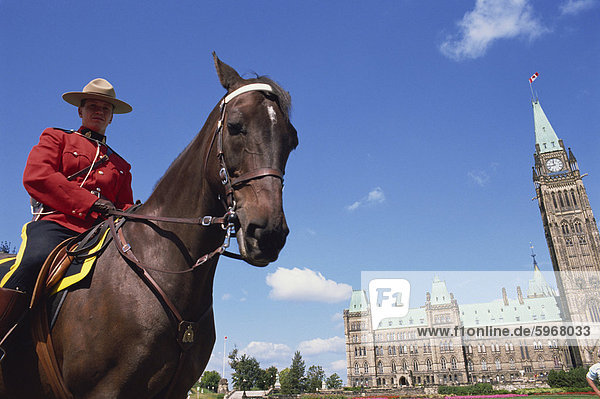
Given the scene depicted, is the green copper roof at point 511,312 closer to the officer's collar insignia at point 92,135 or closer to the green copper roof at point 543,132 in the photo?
the green copper roof at point 543,132

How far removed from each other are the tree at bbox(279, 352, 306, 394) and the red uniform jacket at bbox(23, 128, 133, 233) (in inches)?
3194

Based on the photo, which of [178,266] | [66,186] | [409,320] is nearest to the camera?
[178,266]

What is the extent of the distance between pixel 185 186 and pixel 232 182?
2.09 ft

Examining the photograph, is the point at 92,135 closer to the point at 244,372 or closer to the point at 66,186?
the point at 66,186

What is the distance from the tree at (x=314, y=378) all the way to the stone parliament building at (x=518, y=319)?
→ 2354cm

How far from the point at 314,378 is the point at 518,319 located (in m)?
56.0

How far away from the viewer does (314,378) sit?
87.7m

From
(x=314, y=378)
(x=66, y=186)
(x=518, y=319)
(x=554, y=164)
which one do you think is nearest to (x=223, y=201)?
(x=66, y=186)

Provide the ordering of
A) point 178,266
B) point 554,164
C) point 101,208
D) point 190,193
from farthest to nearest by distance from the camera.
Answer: point 554,164 → point 101,208 → point 190,193 → point 178,266

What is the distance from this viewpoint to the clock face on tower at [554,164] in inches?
3848

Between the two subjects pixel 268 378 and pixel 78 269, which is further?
pixel 268 378

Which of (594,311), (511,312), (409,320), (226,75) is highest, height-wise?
(511,312)

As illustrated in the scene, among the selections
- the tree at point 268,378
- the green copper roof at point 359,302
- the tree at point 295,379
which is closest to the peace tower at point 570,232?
the green copper roof at point 359,302

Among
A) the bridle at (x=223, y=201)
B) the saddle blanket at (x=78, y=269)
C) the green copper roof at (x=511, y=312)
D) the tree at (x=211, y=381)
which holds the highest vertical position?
the green copper roof at (x=511, y=312)
